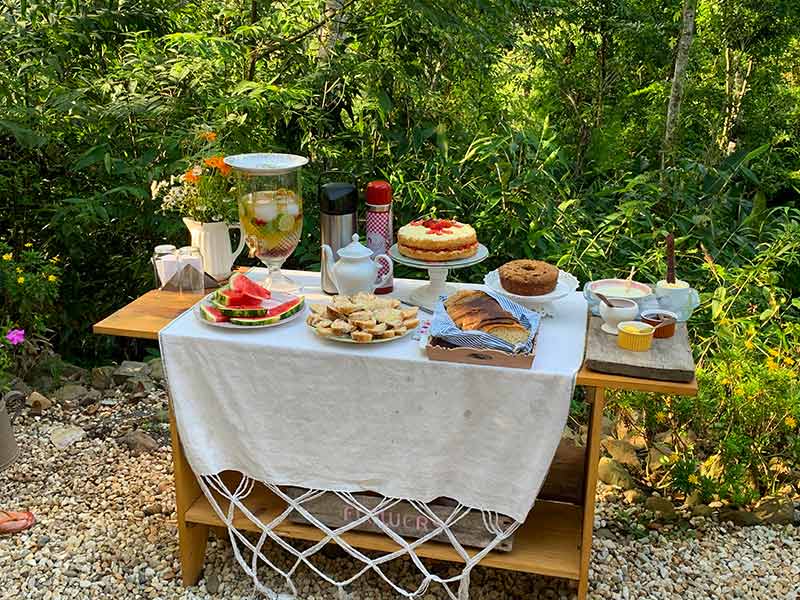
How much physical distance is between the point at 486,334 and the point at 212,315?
0.73 m

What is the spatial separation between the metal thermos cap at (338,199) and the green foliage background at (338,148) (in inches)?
41.3

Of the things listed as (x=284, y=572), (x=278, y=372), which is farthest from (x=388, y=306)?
(x=284, y=572)

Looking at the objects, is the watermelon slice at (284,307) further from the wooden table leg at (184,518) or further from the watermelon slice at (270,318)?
the wooden table leg at (184,518)

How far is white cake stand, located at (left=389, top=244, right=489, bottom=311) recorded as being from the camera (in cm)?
233

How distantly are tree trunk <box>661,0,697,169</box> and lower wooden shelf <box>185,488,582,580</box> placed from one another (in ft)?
8.00

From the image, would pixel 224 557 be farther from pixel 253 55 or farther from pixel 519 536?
pixel 253 55

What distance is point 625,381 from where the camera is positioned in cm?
194

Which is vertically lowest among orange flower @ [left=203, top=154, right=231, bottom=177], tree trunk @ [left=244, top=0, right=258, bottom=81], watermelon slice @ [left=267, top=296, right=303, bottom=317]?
watermelon slice @ [left=267, top=296, right=303, bottom=317]

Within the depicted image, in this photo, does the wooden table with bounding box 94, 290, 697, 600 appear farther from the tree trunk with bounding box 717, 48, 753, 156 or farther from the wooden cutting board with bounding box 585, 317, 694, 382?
the tree trunk with bounding box 717, 48, 753, 156

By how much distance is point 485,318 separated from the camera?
2100 mm

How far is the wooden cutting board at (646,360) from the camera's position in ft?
6.35

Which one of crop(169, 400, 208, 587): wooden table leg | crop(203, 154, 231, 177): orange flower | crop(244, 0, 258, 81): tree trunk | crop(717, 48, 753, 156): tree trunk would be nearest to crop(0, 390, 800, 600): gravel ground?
crop(169, 400, 208, 587): wooden table leg

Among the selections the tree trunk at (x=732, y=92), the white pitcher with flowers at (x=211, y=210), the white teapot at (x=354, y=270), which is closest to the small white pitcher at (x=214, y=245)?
the white pitcher with flowers at (x=211, y=210)

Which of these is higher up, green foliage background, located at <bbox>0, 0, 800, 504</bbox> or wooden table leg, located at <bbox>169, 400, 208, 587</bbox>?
green foliage background, located at <bbox>0, 0, 800, 504</bbox>
